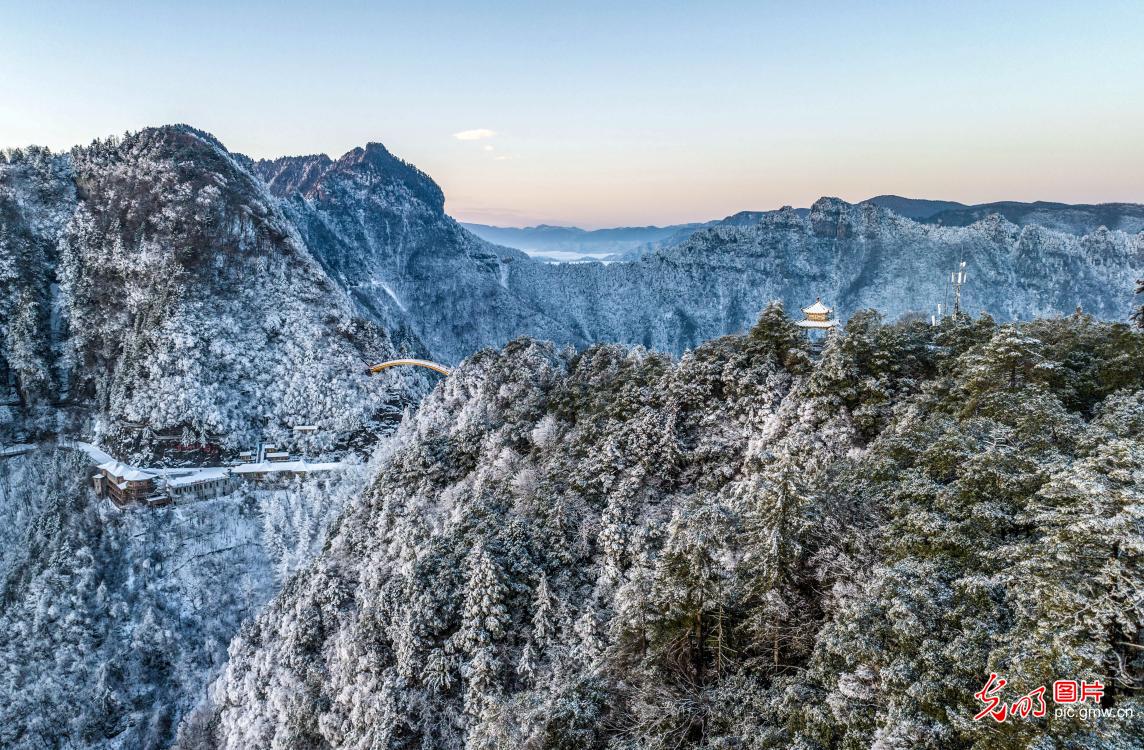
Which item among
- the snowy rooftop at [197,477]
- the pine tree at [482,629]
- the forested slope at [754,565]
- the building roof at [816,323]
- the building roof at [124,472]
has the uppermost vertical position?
the building roof at [816,323]

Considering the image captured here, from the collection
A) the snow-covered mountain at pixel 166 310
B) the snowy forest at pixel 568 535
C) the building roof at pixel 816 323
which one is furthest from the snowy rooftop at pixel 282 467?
the building roof at pixel 816 323

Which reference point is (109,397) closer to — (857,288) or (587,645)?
(587,645)

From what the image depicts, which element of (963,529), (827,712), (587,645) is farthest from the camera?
(587,645)

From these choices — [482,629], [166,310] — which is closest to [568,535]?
[482,629]

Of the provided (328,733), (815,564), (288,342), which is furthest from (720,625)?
(288,342)

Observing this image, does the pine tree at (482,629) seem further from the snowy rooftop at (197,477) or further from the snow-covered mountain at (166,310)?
the snow-covered mountain at (166,310)

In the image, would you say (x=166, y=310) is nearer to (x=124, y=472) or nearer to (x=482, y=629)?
(x=124, y=472)
